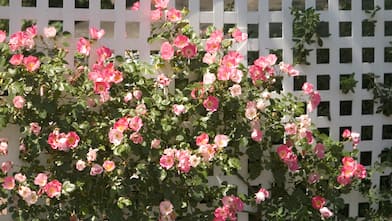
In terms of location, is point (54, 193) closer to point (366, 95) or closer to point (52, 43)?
point (52, 43)

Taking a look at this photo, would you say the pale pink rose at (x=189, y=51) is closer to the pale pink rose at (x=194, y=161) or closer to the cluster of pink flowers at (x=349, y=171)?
the pale pink rose at (x=194, y=161)

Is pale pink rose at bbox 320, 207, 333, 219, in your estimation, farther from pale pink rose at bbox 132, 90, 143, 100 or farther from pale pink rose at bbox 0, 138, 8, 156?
pale pink rose at bbox 0, 138, 8, 156

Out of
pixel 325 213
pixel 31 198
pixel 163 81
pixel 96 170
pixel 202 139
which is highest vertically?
pixel 163 81

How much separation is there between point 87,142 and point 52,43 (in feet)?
1.50

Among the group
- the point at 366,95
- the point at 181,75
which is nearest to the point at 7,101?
the point at 181,75

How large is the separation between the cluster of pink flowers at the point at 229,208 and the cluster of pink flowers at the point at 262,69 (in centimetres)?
52

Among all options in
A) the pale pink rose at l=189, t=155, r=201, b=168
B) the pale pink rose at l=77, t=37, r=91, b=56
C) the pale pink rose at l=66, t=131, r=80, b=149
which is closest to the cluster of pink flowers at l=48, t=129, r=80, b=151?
the pale pink rose at l=66, t=131, r=80, b=149

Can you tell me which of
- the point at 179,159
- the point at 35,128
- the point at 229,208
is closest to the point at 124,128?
the point at 179,159

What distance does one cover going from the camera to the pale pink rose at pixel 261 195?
3100mm

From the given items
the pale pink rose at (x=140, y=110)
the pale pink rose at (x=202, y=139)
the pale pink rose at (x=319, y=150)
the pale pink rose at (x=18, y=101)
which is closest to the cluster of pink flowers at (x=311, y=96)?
the pale pink rose at (x=319, y=150)

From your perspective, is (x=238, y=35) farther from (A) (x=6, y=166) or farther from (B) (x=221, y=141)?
(A) (x=6, y=166)

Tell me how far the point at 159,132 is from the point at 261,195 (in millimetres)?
526

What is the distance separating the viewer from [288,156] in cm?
313

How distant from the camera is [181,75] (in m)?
3.11
